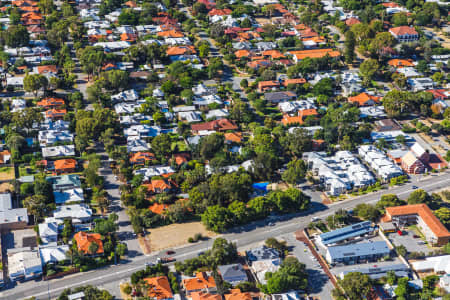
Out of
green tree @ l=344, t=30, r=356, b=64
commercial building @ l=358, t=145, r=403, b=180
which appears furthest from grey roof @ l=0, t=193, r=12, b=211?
green tree @ l=344, t=30, r=356, b=64

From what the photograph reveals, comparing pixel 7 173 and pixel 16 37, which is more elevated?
pixel 16 37

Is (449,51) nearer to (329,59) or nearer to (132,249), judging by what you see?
(329,59)

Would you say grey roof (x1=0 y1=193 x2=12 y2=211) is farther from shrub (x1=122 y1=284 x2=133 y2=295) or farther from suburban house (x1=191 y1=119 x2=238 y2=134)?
suburban house (x1=191 y1=119 x2=238 y2=134)

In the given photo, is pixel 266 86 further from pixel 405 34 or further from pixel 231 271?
pixel 231 271

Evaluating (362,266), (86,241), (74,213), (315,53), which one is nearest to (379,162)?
(362,266)

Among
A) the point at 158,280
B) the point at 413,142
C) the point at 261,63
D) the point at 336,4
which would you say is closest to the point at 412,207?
the point at 413,142

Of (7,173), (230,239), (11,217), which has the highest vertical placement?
(11,217)
